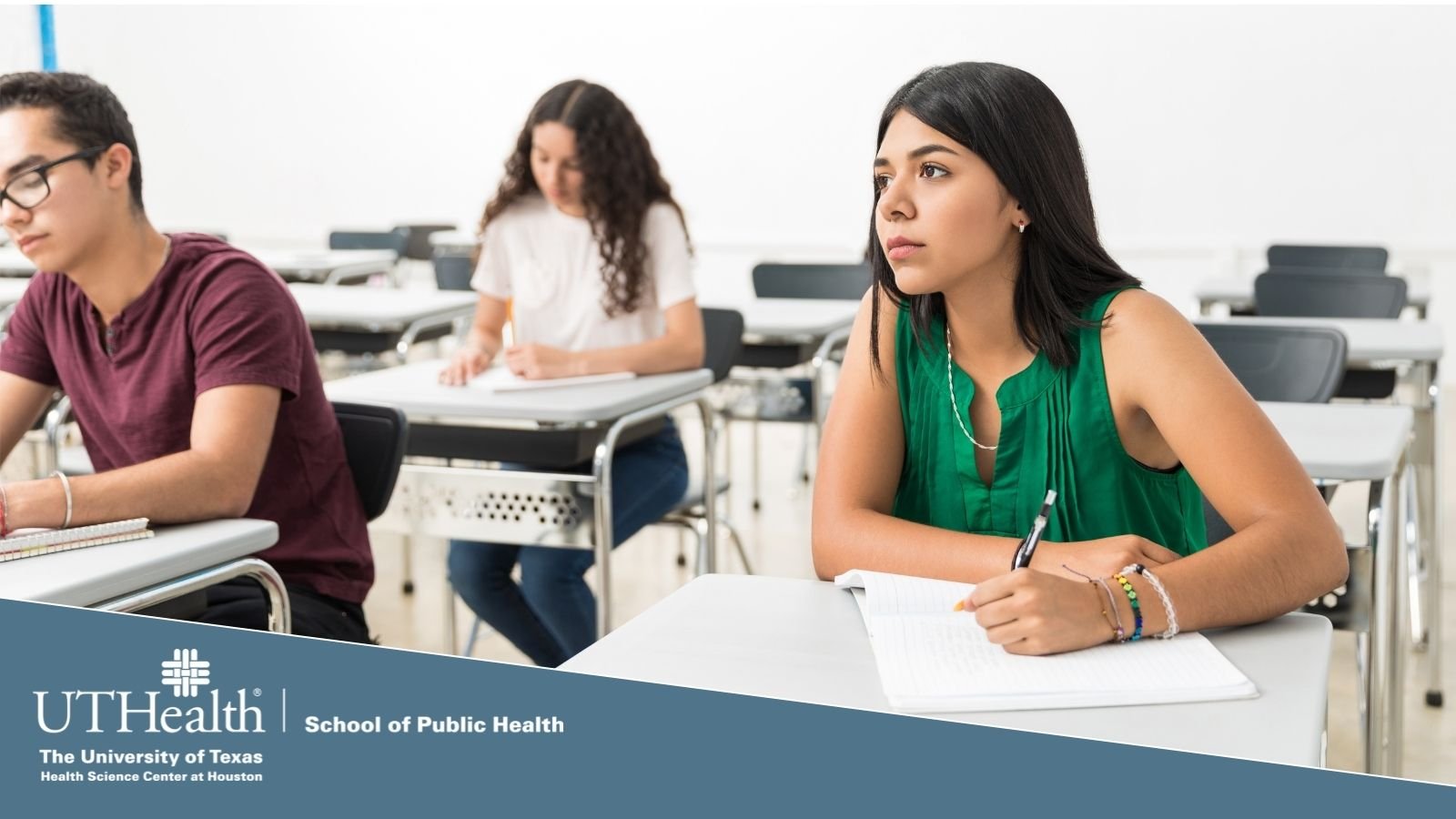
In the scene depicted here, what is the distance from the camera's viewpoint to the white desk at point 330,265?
511 cm

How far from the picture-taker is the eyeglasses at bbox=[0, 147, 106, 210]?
5.71ft

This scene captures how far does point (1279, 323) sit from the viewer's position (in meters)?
2.72

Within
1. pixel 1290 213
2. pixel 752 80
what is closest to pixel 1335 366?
pixel 1290 213

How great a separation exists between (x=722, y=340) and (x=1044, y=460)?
1797 mm

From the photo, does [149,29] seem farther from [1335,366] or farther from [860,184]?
[1335,366]

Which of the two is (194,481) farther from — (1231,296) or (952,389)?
(1231,296)

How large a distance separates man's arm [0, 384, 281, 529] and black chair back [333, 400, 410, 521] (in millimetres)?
161

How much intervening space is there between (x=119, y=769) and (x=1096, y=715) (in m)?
0.61

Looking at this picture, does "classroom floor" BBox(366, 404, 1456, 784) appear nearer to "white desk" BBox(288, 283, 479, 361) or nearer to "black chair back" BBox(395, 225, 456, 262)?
"white desk" BBox(288, 283, 479, 361)

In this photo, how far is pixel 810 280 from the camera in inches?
176

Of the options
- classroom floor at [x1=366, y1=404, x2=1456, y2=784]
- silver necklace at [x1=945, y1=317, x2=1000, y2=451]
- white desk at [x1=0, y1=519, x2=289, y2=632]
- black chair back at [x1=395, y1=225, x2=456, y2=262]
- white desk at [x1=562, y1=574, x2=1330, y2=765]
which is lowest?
classroom floor at [x1=366, y1=404, x2=1456, y2=784]

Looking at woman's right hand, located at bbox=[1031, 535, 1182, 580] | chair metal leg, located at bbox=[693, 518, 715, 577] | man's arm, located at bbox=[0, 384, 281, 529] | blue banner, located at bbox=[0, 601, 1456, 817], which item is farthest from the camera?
chair metal leg, located at bbox=[693, 518, 715, 577]

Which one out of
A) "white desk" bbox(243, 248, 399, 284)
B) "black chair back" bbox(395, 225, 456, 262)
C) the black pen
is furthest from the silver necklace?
"black chair back" bbox(395, 225, 456, 262)

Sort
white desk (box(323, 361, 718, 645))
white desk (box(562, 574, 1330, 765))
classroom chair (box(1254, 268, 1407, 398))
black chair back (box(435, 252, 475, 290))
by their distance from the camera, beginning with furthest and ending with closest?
black chair back (box(435, 252, 475, 290))
classroom chair (box(1254, 268, 1407, 398))
white desk (box(323, 361, 718, 645))
white desk (box(562, 574, 1330, 765))
